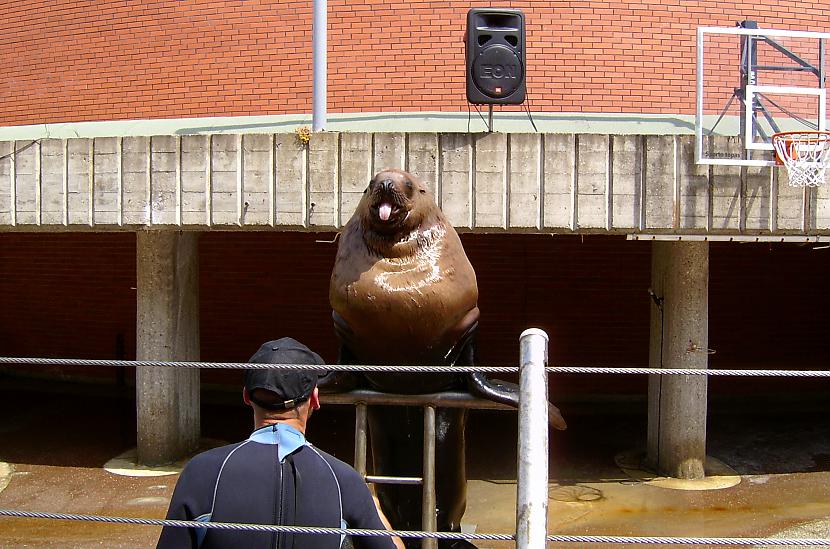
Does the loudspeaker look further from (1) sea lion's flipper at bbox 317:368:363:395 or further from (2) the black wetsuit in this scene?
(2) the black wetsuit

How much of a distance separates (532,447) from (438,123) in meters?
6.85

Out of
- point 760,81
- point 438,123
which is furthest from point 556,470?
point 760,81

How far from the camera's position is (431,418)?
3.54 meters

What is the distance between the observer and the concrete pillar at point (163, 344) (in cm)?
766

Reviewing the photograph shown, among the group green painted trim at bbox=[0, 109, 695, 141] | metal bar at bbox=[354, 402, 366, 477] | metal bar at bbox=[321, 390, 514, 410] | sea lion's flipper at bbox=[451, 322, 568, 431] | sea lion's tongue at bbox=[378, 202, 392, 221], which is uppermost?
green painted trim at bbox=[0, 109, 695, 141]

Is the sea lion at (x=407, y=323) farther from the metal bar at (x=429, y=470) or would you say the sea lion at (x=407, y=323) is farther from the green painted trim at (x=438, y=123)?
the green painted trim at (x=438, y=123)

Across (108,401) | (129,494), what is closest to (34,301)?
(108,401)

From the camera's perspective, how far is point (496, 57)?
6391 mm

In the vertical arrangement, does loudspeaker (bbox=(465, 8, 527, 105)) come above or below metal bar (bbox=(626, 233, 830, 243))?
above

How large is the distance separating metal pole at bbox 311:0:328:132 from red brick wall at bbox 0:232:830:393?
3427 millimetres

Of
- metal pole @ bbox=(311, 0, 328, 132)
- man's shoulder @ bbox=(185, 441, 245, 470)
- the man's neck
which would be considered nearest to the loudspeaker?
metal pole @ bbox=(311, 0, 328, 132)

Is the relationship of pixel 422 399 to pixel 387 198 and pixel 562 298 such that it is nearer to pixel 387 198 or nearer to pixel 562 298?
pixel 387 198

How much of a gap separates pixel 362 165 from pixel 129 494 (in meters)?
3.61

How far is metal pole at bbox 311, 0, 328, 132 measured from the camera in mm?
7070
